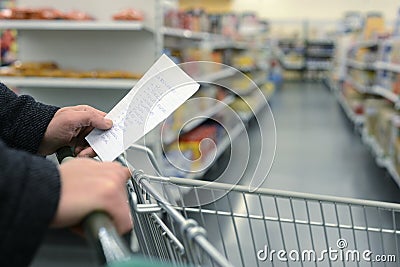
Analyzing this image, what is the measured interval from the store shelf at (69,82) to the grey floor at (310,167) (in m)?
0.84

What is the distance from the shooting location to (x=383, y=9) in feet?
60.6

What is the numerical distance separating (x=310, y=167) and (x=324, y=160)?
17.6 inches

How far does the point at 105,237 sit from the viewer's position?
661 mm

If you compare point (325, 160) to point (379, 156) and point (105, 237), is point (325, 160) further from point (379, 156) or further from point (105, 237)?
point (105, 237)

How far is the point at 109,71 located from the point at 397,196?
2.64m

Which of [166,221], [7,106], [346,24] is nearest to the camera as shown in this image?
[166,221]

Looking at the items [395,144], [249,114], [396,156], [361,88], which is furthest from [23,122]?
[361,88]

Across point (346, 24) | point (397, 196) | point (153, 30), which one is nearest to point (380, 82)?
point (397, 196)

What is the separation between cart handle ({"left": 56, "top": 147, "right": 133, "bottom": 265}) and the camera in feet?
2.16

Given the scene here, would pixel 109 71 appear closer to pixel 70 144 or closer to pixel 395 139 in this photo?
pixel 70 144

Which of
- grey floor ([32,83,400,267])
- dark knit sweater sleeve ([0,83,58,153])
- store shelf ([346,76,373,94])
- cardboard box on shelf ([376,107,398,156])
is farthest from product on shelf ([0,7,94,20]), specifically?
store shelf ([346,76,373,94])

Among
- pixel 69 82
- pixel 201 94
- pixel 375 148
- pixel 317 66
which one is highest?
pixel 69 82

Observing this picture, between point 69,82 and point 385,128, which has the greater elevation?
point 69,82

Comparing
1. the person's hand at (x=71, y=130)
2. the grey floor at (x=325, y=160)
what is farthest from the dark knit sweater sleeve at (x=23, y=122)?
the grey floor at (x=325, y=160)
